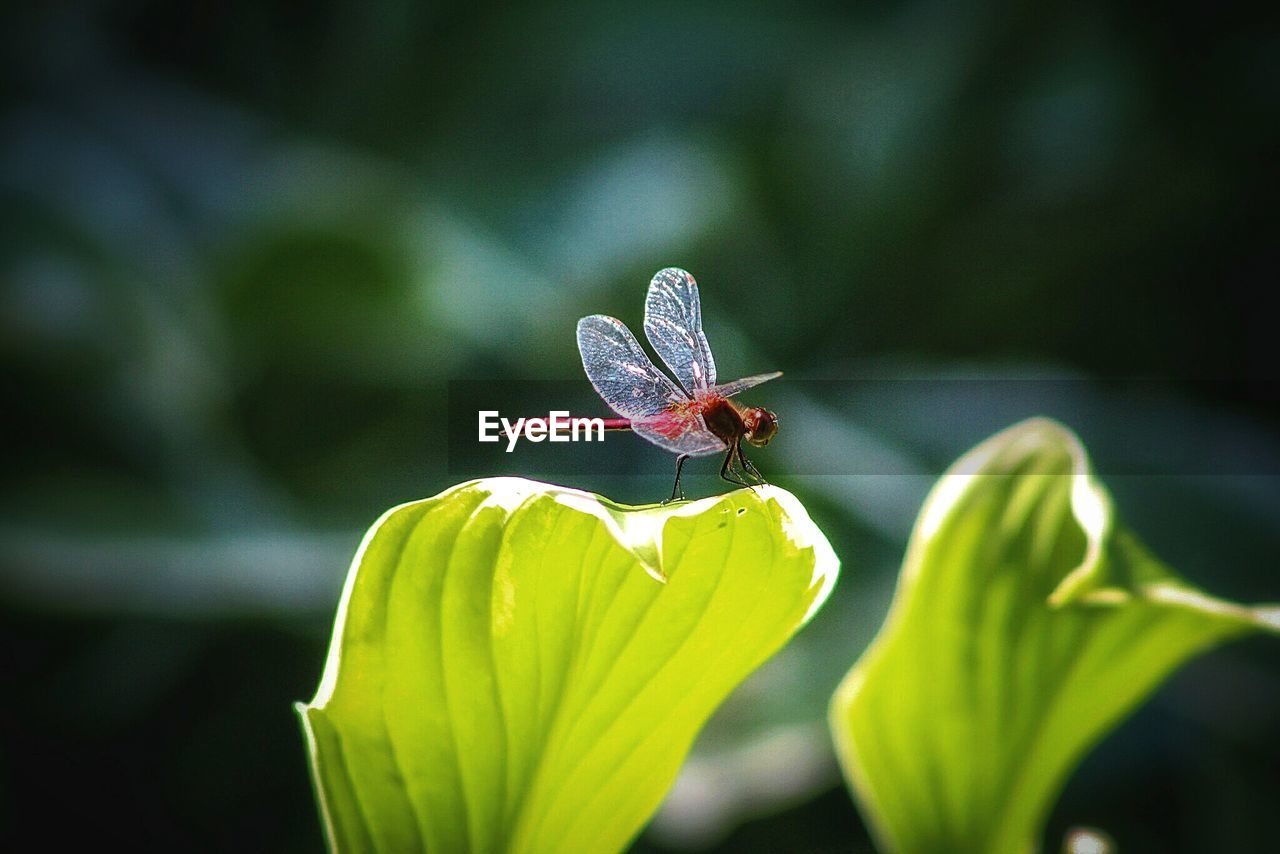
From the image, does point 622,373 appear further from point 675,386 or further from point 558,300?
point 558,300

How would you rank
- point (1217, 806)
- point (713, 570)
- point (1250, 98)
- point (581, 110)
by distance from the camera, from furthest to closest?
point (581, 110), point (1250, 98), point (1217, 806), point (713, 570)

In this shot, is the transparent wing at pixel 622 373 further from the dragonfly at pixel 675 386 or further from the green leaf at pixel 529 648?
the green leaf at pixel 529 648

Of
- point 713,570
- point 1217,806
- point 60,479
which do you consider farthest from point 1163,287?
point 60,479

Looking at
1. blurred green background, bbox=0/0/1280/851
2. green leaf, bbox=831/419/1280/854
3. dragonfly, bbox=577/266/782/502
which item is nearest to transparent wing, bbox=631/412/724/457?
dragonfly, bbox=577/266/782/502

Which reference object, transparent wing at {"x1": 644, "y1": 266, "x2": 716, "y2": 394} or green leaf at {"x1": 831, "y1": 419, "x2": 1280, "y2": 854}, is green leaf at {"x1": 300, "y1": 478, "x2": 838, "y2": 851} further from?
transparent wing at {"x1": 644, "y1": 266, "x2": 716, "y2": 394}

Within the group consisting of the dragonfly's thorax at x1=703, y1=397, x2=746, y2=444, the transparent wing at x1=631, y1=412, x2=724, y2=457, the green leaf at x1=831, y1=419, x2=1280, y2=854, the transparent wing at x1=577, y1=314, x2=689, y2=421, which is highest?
the transparent wing at x1=577, y1=314, x2=689, y2=421

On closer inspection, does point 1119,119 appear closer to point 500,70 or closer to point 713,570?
point 500,70

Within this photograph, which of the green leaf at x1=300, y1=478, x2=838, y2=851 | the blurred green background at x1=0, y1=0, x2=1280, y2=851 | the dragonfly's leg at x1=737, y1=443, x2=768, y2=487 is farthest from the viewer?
Result: the blurred green background at x1=0, y1=0, x2=1280, y2=851

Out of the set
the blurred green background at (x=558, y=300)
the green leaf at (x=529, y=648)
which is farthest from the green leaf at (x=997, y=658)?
the blurred green background at (x=558, y=300)
